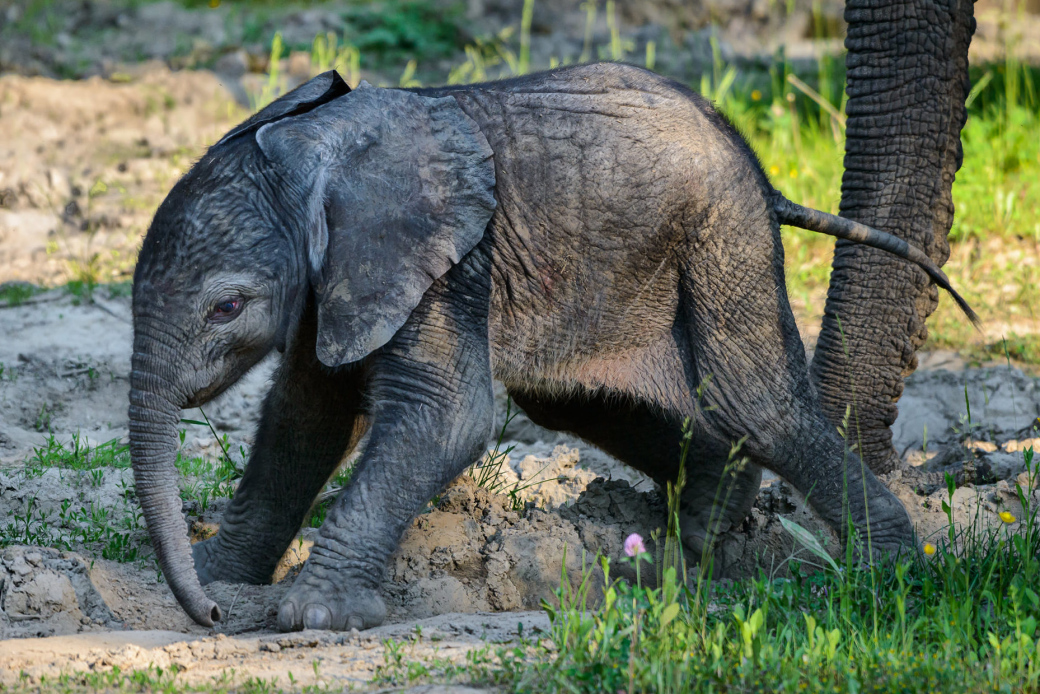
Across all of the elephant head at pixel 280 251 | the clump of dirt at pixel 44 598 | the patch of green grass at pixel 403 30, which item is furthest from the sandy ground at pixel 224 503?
the patch of green grass at pixel 403 30

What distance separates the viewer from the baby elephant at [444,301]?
359 cm

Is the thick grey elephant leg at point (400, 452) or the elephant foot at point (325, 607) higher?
the thick grey elephant leg at point (400, 452)

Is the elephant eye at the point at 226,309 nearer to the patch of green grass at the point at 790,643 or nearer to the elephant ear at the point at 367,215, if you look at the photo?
the elephant ear at the point at 367,215

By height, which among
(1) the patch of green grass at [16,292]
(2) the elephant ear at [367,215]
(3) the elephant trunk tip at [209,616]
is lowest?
(3) the elephant trunk tip at [209,616]

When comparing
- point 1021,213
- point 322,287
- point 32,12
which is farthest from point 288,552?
point 32,12

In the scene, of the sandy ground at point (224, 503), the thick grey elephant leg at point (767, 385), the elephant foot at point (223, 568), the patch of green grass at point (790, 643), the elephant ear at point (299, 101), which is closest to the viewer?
the patch of green grass at point (790, 643)

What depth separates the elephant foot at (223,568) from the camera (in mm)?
4391

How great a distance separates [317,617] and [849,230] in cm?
223

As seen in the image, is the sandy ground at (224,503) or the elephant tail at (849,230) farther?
the elephant tail at (849,230)

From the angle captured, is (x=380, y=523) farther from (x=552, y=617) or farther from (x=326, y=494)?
(x=326, y=494)

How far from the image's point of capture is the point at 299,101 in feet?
12.6

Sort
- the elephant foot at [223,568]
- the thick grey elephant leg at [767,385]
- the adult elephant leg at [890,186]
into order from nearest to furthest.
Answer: the thick grey elephant leg at [767,385] < the elephant foot at [223,568] < the adult elephant leg at [890,186]

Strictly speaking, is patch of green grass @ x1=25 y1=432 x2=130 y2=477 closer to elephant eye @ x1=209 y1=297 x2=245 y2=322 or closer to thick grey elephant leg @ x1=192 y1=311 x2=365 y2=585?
thick grey elephant leg @ x1=192 y1=311 x2=365 y2=585

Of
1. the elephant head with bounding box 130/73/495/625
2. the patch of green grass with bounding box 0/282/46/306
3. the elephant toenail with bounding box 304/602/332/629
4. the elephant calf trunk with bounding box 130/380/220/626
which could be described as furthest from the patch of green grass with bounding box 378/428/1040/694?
the patch of green grass with bounding box 0/282/46/306
